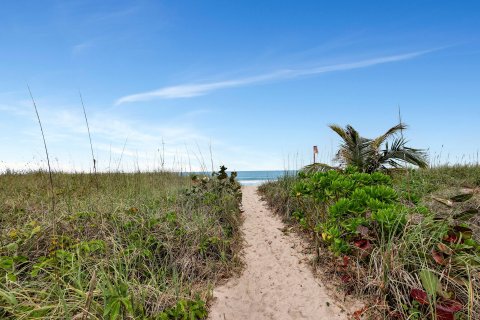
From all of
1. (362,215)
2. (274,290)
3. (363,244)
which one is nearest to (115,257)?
(274,290)

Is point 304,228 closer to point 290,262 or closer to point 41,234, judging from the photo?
point 290,262

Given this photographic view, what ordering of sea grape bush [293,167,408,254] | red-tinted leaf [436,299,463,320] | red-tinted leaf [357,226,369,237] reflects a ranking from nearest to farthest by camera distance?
1. red-tinted leaf [436,299,463,320]
2. sea grape bush [293,167,408,254]
3. red-tinted leaf [357,226,369,237]

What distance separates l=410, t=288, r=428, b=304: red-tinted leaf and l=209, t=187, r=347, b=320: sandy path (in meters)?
0.72

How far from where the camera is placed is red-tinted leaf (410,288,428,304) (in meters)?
2.84

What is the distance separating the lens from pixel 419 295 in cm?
288

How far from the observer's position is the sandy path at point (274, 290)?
3.33m

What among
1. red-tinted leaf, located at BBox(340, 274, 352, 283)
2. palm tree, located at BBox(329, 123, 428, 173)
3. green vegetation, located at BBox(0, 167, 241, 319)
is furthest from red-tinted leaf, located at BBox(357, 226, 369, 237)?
palm tree, located at BBox(329, 123, 428, 173)

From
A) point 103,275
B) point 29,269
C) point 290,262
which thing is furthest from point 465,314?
point 29,269

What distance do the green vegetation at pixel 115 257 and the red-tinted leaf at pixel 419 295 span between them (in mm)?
2007

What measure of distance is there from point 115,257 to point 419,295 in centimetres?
314

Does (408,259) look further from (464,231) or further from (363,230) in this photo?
(464,231)

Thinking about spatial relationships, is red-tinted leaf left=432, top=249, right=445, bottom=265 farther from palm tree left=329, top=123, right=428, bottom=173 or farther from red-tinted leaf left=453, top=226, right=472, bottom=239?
palm tree left=329, top=123, right=428, bottom=173

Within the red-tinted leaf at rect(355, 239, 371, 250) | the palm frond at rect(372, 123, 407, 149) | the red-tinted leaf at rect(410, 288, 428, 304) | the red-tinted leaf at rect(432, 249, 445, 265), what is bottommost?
the red-tinted leaf at rect(410, 288, 428, 304)

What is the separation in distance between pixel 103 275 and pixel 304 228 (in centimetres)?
348
